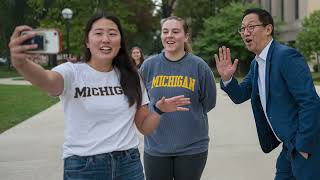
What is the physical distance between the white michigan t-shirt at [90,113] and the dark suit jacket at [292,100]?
42.4 inches

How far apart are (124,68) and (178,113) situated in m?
0.94

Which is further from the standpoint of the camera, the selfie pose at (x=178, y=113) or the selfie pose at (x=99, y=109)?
the selfie pose at (x=178, y=113)

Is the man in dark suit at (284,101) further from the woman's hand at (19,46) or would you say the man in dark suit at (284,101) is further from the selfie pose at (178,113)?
the woman's hand at (19,46)

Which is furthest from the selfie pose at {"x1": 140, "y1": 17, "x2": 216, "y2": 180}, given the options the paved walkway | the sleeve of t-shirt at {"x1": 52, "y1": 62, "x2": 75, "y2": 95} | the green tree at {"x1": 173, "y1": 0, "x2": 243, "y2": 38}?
the green tree at {"x1": 173, "y1": 0, "x2": 243, "y2": 38}

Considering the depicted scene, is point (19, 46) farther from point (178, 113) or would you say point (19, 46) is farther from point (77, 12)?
point (77, 12)

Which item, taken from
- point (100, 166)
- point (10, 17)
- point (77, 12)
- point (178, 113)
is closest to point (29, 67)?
point (100, 166)

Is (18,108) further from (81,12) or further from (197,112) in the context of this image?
(81,12)

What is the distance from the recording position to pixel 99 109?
2896mm

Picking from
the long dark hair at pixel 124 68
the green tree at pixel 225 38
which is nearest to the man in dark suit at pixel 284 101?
the long dark hair at pixel 124 68

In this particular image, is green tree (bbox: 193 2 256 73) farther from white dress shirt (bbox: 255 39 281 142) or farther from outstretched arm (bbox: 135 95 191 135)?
outstretched arm (bbox: 135 95 191 135)

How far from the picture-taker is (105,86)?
297 cm

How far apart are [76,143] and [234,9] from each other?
36.7 meters

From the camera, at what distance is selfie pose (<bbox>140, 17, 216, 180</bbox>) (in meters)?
3.96

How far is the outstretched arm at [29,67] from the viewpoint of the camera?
2361 mm
